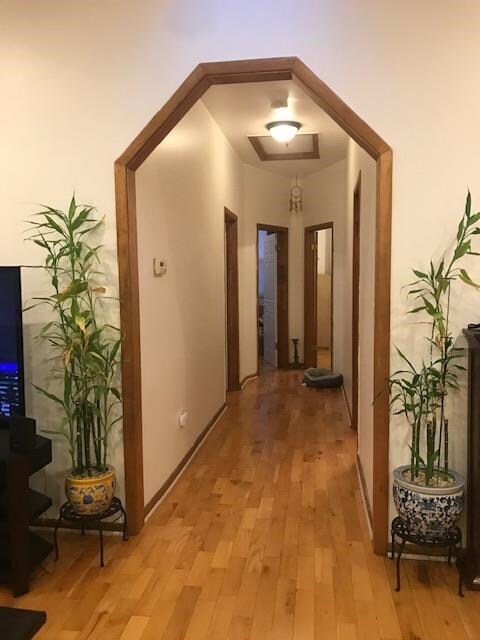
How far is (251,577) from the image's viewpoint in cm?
258

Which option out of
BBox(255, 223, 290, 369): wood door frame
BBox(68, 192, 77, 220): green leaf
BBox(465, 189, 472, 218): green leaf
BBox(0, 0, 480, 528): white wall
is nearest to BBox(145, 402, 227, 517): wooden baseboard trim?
BBox(0, 0, 480, 528): white wall

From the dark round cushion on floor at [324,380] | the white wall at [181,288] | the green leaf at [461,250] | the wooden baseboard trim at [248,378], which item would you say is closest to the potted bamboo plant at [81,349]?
the white wall at [181,288]

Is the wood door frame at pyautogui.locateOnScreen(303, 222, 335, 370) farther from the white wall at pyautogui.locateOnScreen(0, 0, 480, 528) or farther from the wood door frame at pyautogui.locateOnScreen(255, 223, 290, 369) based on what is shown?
the white wall at pyautogui.locateOnScreen(0, 0, 480, 528)

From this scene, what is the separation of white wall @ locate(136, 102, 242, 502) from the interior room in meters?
0.04

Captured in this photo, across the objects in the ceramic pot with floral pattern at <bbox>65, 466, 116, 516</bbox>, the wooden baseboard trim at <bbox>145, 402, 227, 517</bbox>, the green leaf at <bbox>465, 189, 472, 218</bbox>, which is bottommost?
the wooden baseboard trim at <bbox>145, 402, 227, 517</bbox>

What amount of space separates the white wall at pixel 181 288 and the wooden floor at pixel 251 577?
421 mm

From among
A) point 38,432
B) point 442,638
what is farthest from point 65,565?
point 442,638

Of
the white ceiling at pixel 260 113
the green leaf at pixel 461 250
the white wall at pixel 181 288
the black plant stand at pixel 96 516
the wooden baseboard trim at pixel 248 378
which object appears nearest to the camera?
the green leaf at pixel 461 250

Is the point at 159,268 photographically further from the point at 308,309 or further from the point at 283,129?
the point at 308,309

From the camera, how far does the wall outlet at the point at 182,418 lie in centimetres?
387

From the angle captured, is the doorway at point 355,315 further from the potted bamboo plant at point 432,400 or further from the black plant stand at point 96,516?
the black plant stand at point 96,516

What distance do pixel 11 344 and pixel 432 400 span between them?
192 cm

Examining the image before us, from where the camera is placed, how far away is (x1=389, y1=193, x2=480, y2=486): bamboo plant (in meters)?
2.51

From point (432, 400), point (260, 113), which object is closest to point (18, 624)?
point (432, 400)
